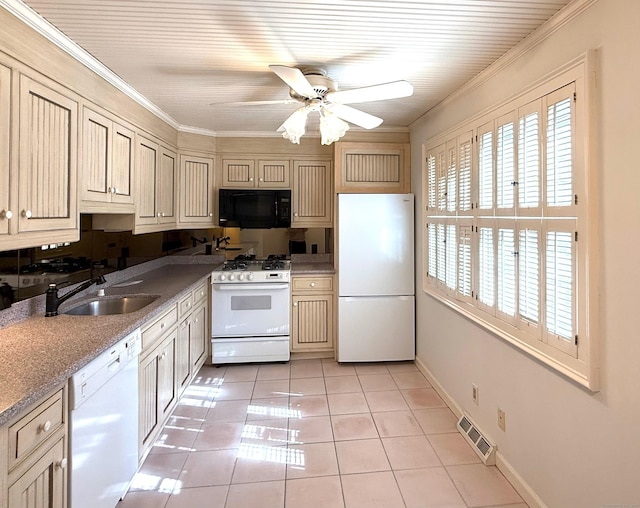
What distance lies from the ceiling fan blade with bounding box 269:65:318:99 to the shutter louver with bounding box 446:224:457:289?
1.42 meters

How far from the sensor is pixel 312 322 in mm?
3762

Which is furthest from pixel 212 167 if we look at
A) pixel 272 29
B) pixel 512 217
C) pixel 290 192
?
pixel 512 217

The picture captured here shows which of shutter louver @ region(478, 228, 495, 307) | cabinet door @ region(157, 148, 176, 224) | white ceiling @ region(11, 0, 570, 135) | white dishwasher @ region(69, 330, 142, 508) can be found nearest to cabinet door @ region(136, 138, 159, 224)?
cabinet door @ region(157, 148, 176, 224)

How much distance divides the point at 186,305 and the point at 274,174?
1724 millimetres

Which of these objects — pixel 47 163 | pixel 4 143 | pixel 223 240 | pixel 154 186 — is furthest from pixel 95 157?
pixel 223 240

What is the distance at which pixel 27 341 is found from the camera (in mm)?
1593

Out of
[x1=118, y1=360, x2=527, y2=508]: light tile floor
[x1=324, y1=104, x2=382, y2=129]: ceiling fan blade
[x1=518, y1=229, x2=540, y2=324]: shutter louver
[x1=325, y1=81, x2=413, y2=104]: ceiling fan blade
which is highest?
[x1=324, y1=104, x2=382, y2=129]: ceiling fan blade

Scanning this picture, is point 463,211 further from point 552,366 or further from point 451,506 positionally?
point 451,506

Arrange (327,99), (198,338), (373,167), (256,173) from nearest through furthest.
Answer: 1. (327,99)
2. (198,338)
3. (373,167)
4. (256,173)

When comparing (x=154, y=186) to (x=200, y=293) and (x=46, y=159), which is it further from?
(x=46, y=159)

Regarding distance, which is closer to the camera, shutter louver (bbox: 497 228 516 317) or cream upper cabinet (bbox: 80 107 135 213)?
shutter louver (bbox: 497 228 516 317)

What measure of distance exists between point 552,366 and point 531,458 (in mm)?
554

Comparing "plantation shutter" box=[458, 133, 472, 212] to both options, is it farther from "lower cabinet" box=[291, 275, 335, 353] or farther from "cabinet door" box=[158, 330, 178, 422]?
"cabinet door" box=[158, 330, 178, 422]

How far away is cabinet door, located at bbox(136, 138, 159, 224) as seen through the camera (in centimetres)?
280
